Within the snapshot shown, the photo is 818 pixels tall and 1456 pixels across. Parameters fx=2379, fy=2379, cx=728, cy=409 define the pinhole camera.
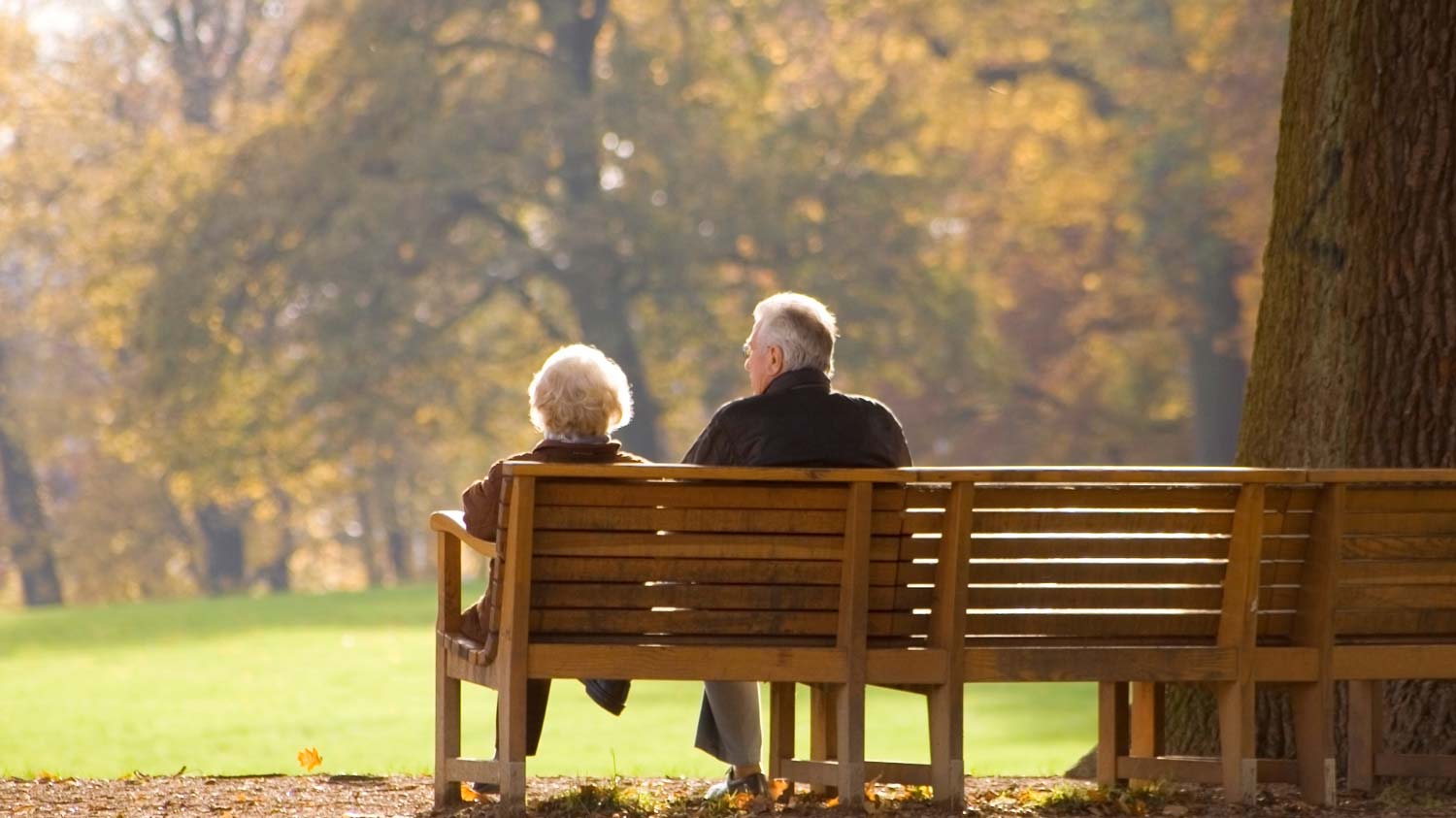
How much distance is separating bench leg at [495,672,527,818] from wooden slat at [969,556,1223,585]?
1.21 meters

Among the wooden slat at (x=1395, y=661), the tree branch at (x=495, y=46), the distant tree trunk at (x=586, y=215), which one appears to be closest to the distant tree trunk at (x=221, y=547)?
the distant tree trunk at (x=586, y=215)

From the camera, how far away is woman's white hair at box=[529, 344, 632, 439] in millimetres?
6449

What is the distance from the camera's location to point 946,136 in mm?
38781

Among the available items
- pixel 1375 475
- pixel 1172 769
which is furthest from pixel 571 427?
pixel 1375 475

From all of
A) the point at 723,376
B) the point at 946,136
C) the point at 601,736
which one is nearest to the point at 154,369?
the point at 723,376

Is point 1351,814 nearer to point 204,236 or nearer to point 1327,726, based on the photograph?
point 1327,726

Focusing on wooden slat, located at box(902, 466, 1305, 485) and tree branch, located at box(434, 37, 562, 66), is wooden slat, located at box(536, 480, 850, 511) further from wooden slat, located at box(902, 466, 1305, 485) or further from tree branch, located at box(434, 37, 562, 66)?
tree branch, located at box(434, 37, 562, 66)

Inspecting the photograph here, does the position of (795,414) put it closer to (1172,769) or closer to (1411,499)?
(1172,769)

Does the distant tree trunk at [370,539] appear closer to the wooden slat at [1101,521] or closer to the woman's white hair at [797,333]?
the woman's white hair at [797,333]

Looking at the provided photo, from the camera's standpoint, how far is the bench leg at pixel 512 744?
591 cm

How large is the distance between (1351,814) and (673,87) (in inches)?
1232

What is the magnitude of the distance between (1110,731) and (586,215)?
29.4 m

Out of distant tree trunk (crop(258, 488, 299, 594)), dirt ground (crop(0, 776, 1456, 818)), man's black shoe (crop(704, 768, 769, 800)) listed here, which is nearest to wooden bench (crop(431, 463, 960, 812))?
dirt ground (crop(0, 776, 1456, 818))

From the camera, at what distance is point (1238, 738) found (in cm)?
633
